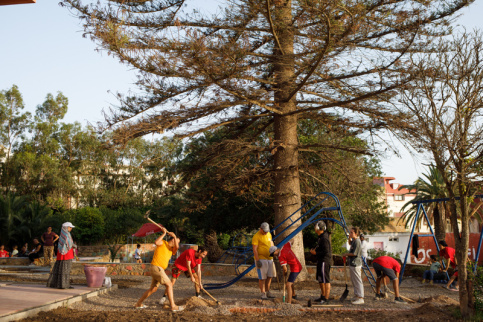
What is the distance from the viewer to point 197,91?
1316 cm

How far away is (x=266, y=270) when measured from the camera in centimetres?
1008

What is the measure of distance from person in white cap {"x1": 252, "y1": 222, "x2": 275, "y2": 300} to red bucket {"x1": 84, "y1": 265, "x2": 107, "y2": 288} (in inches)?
151

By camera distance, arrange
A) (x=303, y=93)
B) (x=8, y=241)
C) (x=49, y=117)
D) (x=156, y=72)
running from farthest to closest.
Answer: (x=49, y=117) → (x=8, y=241) → (x=303, y=93) → (x=156, y=72)

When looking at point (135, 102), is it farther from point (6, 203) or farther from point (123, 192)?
point (123, 192)

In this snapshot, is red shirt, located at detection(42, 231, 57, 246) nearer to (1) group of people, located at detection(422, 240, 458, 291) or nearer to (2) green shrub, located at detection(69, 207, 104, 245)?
(1) group of people, located at detection(422, 240, 458, 291)

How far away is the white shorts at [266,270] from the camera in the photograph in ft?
32.9

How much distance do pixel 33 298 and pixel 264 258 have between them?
4.56 metres

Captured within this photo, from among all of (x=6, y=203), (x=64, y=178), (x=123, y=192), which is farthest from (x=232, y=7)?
(x=123, y=192)

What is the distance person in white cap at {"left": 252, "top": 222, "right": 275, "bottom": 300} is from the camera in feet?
32.9

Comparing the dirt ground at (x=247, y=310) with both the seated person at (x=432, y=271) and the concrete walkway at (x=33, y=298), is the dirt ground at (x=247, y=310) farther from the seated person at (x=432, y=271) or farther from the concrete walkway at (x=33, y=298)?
the seated person at (x=432, y=271)

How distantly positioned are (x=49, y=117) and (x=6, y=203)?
71.1 feet

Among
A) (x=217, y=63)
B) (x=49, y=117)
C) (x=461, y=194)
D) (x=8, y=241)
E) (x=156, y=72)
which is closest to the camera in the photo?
(x=461, y=194)

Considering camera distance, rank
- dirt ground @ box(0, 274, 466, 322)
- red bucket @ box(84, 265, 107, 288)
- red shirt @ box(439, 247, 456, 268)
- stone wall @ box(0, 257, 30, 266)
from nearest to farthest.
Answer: dirt ground @ box(0, 274, 466, 322)
red bucket @ box(84, 265, 107, 288)
red shirt @ box(439, 247, 456, 268)
stone wall @ box(0, 257, 30, 266)

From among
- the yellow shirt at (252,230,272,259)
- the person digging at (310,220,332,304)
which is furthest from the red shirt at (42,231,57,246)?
the person digging at (310,220,332,304)
